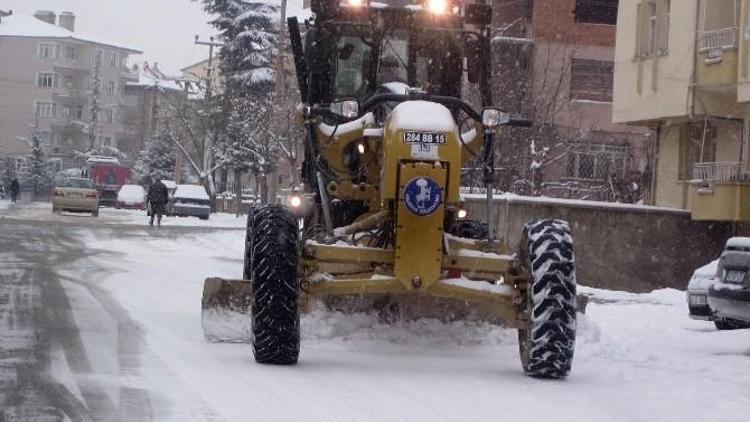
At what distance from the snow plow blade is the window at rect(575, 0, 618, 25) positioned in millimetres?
35148

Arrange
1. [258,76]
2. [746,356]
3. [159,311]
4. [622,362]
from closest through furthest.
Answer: [622,362], [746,356], [159,311], [258,76]

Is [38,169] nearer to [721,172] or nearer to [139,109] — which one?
[139,109]

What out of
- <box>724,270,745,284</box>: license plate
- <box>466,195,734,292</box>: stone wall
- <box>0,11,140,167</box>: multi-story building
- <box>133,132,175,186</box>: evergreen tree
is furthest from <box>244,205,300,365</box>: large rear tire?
<box>0,11,140,167</box>: multi-story building

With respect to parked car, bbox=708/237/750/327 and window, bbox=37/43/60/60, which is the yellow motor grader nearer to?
parked car, bbox=708/237/750/327

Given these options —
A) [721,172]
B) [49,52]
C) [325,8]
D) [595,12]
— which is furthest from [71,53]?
[325,8]

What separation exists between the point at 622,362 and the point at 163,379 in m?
4.26

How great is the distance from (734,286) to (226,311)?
16.2ft

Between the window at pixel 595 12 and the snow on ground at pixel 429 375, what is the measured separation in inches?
1212

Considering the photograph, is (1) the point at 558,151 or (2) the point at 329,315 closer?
(2) the point at 329,315

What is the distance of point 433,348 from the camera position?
10500mm

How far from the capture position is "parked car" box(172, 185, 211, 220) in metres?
49.5

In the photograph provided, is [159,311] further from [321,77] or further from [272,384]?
[272,384]

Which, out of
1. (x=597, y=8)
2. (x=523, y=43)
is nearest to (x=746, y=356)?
(x=523, y=43)

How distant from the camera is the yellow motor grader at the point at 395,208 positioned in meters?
8.96
